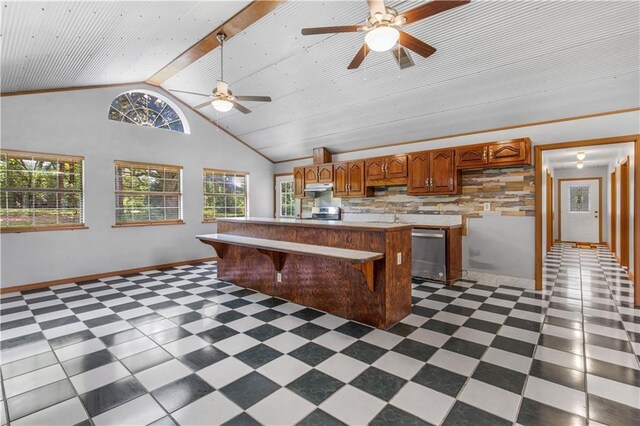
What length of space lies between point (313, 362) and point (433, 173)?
372 cm

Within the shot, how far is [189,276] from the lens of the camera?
17.5 feet

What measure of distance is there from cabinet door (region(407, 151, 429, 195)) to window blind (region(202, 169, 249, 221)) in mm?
3987

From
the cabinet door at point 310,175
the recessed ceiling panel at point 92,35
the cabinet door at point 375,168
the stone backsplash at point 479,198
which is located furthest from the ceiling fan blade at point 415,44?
the cabinet door at point 310,175

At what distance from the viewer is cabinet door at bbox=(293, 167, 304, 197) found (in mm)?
6977

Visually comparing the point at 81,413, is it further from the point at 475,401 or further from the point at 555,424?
the point at 555,424

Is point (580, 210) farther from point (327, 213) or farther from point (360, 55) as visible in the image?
point (360, 55)

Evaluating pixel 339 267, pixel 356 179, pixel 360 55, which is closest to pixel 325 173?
pixel 356 179

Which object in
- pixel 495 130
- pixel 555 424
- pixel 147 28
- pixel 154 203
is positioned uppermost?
pixel 147 28

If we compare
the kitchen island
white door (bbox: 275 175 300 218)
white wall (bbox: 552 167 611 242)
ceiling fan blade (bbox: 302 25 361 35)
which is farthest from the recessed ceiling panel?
white wall (bbox: 552 167 611 242)

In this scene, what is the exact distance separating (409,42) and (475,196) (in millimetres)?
3289

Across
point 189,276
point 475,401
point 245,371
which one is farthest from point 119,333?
point 475,401

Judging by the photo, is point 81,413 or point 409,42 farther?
point 409,42

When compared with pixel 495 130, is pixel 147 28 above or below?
above

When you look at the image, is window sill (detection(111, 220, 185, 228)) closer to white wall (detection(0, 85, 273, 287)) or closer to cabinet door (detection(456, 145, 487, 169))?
white wall (detection(0, 85, 273, 287))
